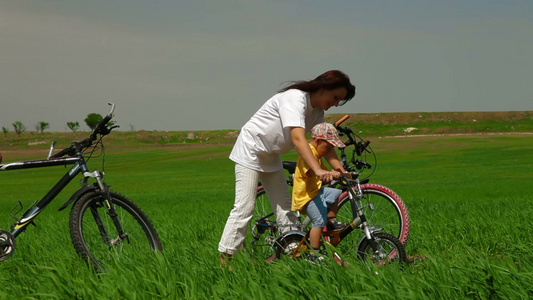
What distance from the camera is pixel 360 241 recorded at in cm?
458

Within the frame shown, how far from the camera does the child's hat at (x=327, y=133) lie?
15.0 feet

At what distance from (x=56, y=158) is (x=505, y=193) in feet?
40.8

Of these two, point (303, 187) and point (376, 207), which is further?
point (376, 207)

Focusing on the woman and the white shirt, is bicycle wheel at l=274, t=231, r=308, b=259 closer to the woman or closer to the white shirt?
the woman

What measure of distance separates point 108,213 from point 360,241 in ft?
6.50

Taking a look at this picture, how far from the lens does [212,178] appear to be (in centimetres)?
2545

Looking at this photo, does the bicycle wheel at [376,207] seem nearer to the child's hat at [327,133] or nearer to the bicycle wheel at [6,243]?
the child's hat at [327,133]

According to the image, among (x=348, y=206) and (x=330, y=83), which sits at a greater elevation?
(x=330, y=83)

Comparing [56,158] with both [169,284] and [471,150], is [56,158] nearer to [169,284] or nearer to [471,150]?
[169,284]

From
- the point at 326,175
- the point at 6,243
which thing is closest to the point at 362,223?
the point at 326,175

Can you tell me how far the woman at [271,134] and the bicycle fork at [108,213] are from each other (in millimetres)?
803

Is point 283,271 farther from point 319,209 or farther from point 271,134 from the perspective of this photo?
point 271,134

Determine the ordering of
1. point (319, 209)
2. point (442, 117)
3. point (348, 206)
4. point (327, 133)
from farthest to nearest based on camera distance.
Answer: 1. point (442, 117)
2. point (348, 206)
3. point (319, 209)
4. point (327, 133)

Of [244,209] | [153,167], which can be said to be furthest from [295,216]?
[153,167]
